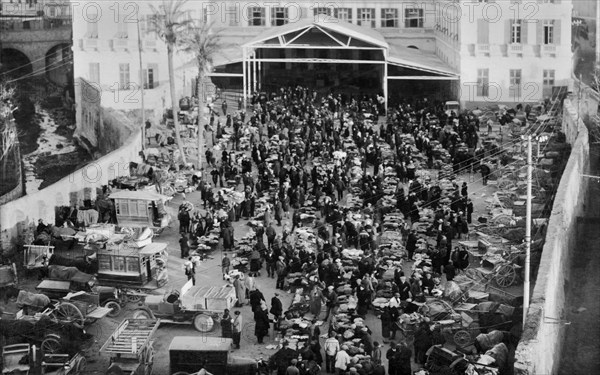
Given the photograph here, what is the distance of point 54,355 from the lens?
3042 cm

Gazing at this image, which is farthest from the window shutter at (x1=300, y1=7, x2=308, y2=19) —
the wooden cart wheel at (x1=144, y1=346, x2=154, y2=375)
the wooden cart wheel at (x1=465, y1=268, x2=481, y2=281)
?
the wooden cart wheel at (x1=144, y1=346, x2=154, y2=375)

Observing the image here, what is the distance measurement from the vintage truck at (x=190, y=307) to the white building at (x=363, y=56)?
100 ft

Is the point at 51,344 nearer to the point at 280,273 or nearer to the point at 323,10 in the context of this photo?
the point at 280,273

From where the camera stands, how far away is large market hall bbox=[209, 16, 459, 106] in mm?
65500

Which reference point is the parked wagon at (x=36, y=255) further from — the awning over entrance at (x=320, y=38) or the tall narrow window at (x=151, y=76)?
the tall narrow window at (x=151, y=76)

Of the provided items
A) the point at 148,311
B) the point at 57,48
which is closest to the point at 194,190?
the point at 148,311

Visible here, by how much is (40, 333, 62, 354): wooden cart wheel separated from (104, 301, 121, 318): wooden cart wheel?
11.6 feet

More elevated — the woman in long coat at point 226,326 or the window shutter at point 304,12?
the window shutter at point 304,12

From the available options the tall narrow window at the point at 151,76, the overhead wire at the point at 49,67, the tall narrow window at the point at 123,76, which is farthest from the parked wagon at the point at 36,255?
the overhead wire at the point at 49,67

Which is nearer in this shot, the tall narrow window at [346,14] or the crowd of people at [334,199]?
the crowd of people at [334,199]

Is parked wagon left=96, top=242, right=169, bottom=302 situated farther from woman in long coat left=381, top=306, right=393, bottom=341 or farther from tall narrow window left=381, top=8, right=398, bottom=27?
tall narrow window left=381, top=8, right=398, bottom=27

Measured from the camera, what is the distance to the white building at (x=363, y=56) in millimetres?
66250

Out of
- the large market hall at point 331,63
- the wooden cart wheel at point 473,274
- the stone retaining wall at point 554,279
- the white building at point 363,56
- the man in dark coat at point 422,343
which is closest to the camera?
the stone retaining wall at point 554,279

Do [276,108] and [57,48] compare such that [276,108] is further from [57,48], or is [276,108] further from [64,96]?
[57,48]
